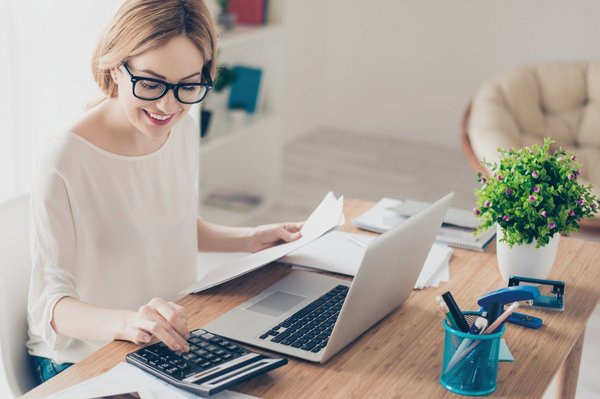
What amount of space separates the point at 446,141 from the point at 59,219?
4.21 meters

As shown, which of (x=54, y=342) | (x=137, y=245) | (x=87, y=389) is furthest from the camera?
(x=137, y=245)

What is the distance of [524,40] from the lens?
5180 mm

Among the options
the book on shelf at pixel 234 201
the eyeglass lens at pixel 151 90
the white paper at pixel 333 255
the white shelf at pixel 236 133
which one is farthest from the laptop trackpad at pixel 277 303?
the book on shelf at pixel 234 201

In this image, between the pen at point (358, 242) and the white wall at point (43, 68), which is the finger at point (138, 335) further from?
the white wall at point (43, 68)

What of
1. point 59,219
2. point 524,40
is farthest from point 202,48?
point 524,40

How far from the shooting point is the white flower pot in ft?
5.66

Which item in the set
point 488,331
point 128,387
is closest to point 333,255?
point 488,331

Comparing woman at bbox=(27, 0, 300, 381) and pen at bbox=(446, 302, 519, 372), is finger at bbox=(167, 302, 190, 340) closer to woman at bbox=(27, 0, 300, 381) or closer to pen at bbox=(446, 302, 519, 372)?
woman at bbox=(27, 0, 300, 381)

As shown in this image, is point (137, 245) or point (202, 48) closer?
point (202, 48)

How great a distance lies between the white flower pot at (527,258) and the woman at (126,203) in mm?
Result: 432

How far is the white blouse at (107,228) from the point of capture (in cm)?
158

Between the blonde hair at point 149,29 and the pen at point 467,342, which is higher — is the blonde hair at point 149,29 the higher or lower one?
the higher one

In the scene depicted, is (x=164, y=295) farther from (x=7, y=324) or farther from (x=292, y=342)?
(x=292, y=342)

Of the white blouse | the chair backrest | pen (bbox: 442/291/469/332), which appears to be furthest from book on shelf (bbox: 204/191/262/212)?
pen (bbox: 442/291/469/332)
